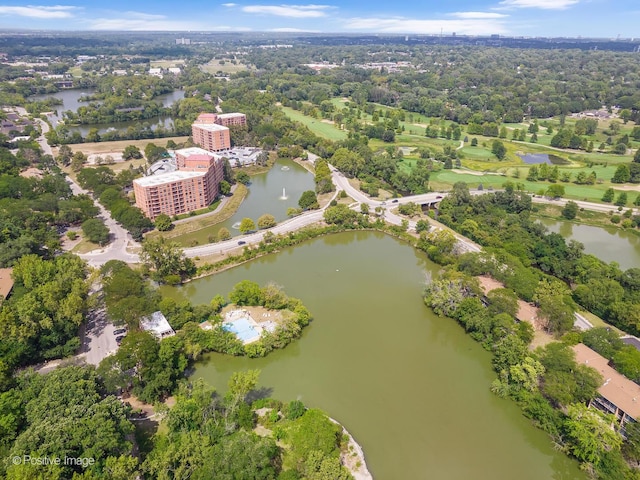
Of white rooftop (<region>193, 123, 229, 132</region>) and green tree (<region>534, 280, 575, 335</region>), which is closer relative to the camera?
green tree (<region>534, 280, 575, 335</region>)

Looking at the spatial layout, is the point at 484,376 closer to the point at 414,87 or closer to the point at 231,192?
the point at 231,192

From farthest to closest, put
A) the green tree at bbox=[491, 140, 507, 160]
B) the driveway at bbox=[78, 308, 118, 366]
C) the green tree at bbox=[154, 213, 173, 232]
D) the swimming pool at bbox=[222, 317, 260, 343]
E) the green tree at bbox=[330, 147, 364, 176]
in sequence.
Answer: the green tree at bbox=[491, 140, 507, 160] → the green tree at bbox=[330, 147, 364, 176] → the green tree at bbox=[154, 213, 173, 232] → the swimming pool at bbox=[222, 317, 260, 343] → the driveway at bbox=[78, 308, 118, 366]

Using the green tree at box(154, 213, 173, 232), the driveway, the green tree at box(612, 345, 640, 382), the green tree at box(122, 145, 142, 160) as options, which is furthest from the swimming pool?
the green tree at box(122, 145, 142, 160)

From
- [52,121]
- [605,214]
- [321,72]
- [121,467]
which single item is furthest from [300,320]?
[321,72]

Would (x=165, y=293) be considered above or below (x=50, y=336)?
below

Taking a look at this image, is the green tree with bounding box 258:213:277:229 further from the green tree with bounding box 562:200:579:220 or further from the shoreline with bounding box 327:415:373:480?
the green tree with bounding box 562:200:579:220

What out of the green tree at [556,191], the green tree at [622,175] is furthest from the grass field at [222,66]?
the green tree at [622,175]

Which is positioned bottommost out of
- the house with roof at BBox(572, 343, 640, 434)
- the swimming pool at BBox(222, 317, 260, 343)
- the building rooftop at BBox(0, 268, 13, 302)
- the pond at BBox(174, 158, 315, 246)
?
the pond at BBox(174, 158, 315, 246)

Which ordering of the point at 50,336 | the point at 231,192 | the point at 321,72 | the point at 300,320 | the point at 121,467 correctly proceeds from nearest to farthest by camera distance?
the point at 121,467, the point at 50,336, the point at 300,320, the point at 231,192, the point at 321,72

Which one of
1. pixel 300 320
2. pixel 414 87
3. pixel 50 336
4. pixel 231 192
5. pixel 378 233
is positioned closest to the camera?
pixel 50 336
